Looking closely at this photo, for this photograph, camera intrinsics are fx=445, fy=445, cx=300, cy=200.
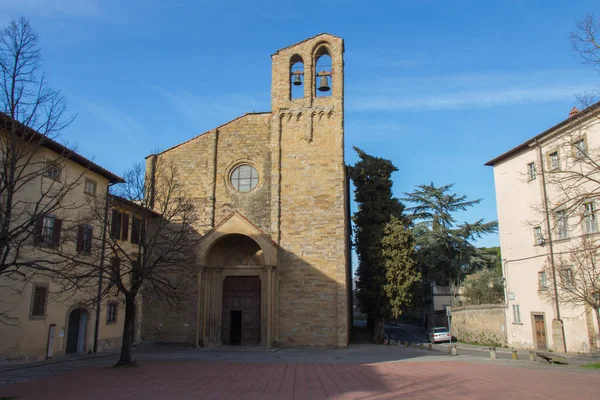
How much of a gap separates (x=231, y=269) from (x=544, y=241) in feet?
54.2

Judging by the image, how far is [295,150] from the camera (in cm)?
2395

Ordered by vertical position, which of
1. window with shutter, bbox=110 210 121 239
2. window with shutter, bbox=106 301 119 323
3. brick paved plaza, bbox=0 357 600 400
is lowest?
brick paved plaza, bbox=0 357 600 400

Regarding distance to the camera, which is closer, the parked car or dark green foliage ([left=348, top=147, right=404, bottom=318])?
dark green foliage ([left=348, top=147, right=404, bottom=318])

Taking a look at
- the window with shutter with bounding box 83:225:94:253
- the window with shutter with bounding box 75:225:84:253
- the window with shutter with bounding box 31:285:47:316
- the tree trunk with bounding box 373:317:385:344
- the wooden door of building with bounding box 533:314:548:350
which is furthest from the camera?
the tree trunk with bounding box 373:317:385:344

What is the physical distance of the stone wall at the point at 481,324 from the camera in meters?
27.5

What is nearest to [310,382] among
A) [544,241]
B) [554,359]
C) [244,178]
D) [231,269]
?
[554,359]

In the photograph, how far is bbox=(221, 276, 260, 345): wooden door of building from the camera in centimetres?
2300

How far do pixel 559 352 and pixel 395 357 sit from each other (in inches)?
356

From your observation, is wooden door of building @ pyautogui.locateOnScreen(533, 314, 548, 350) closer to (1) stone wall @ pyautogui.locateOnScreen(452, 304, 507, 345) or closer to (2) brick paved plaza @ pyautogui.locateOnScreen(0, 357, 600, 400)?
(1) stone wall @ pyautogui.locateOnScreen(452, 304, 507, 345)

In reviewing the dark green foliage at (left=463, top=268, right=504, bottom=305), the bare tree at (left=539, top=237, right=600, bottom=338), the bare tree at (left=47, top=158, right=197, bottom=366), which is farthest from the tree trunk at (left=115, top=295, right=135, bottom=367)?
the dark green foliage at (left=463, top=268, right=504, bottom=305)

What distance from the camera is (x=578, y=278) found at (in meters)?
19.7

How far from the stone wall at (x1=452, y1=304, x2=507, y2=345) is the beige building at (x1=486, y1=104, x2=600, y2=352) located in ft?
2.87

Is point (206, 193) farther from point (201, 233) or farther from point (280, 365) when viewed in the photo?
point (280, 365)

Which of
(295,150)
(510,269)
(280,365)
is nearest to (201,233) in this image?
(295,150)
